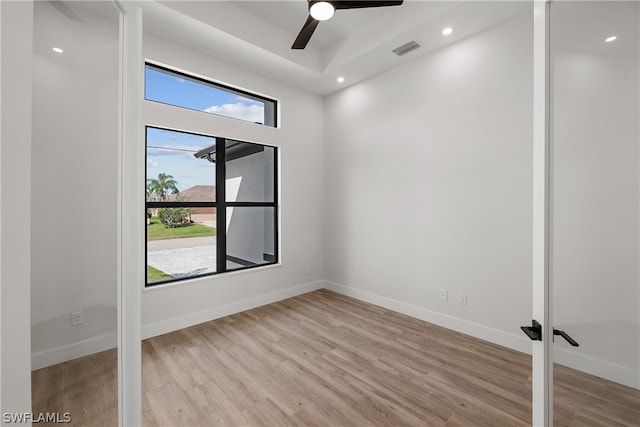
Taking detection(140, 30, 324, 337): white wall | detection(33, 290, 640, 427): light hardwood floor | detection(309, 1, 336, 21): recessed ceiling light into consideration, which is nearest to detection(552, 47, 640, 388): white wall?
detection(33, 290, 640, 427): light hardwood floor

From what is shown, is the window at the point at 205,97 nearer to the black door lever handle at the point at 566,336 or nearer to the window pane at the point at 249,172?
Result: the window pane at the point at 249,172

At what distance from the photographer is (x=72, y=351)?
0.79 m

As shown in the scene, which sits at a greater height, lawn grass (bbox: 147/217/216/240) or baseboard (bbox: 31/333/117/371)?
lawn grass (bbox: 147/217/216/240)

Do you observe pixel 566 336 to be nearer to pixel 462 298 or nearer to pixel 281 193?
pixel 462 298

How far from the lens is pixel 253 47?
302 centimetres

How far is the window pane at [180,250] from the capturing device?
2.94 metres

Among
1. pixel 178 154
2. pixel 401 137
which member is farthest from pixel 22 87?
pixel 401 137

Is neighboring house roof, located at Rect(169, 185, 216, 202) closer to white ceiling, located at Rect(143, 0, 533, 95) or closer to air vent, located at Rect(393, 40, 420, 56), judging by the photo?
white ceiling, located at Rect(143, 0, 533, 95)

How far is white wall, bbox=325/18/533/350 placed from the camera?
99.7 inches

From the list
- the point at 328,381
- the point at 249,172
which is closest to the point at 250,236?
the point at 249,172

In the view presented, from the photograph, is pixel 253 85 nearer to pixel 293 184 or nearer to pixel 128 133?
pixel 293 184

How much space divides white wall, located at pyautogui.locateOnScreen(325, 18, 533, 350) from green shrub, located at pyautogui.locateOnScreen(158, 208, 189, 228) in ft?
7.00

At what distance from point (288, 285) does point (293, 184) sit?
58.3 inches

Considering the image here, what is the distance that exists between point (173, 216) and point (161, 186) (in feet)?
1.16
